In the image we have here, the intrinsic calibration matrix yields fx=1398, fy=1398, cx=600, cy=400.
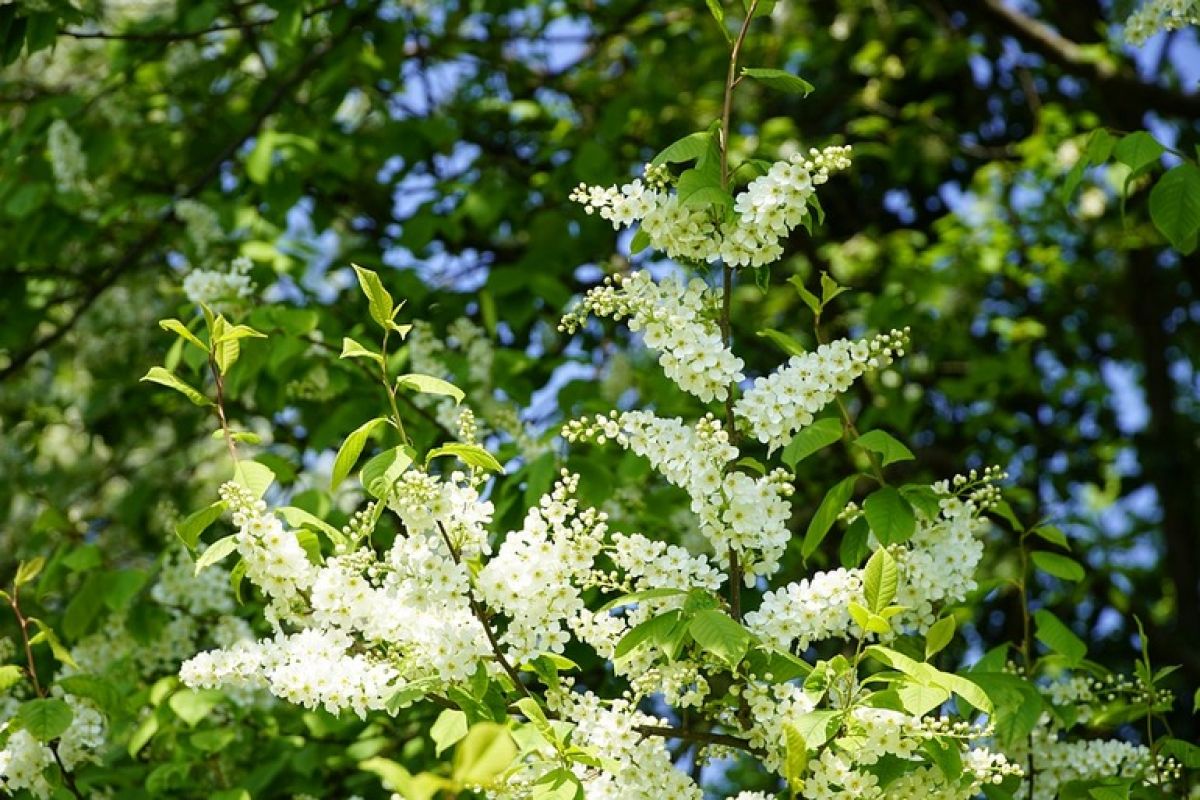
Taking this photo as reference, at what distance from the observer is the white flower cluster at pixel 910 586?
99.6 inches

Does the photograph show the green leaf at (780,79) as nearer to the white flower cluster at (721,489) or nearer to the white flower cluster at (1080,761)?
the white flower cluster at (721,489)

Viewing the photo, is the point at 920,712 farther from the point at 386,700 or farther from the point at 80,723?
the point at 80,723

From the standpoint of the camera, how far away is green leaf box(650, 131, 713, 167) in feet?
8.61

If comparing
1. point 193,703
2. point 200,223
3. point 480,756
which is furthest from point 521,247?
point 480,756

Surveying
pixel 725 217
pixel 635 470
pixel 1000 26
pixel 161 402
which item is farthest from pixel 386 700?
pixel 1000 26

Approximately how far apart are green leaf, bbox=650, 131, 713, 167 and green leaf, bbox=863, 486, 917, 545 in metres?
0.75

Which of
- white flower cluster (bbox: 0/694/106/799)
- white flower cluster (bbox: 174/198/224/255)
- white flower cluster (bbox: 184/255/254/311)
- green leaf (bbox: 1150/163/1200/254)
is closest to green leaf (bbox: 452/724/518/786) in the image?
white flower cluster (bbox: 0/694/106/799)

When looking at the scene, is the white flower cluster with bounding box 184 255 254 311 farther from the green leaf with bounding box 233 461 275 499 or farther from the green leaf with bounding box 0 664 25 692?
the green leaf with bounding box 233 461 275 499

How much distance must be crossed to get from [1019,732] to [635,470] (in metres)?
1.28

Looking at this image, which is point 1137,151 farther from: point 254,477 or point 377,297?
point 254,477

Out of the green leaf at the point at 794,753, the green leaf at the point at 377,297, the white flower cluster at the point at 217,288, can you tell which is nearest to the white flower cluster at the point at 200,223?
the white flower cluster at the point at 217,288

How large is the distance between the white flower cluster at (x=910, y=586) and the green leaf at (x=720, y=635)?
18cm

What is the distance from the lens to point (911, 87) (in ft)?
23.7

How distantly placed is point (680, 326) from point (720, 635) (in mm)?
614
